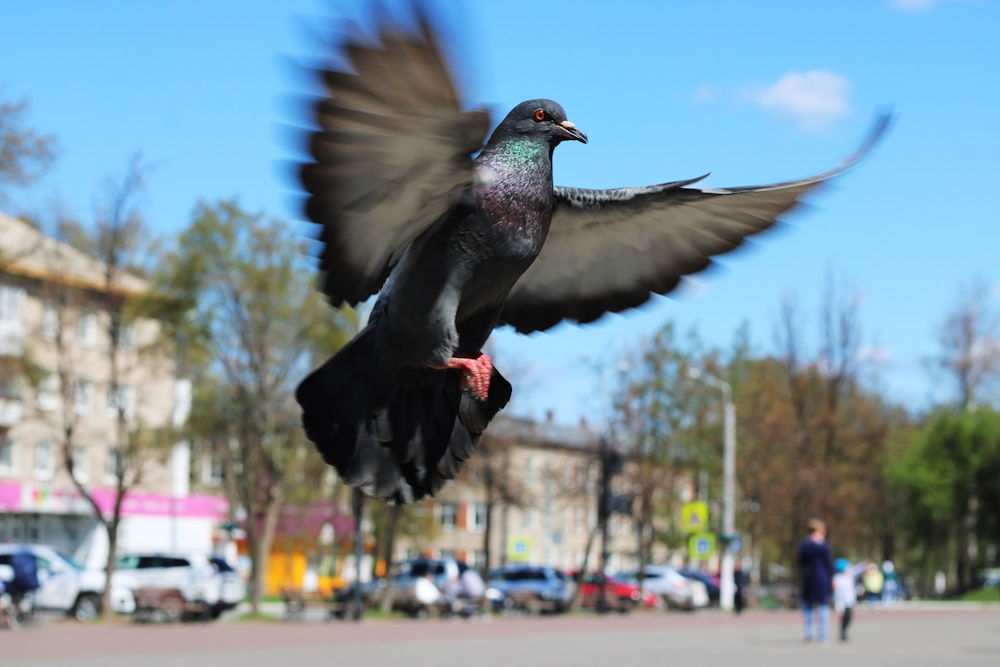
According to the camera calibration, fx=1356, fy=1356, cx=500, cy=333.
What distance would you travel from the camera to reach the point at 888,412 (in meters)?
83.4

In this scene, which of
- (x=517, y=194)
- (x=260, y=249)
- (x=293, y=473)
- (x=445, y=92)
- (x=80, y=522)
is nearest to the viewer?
(x=445, y=92)

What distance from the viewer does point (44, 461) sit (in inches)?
2248

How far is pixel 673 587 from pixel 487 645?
104 feet

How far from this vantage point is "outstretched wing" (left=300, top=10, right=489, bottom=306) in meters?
2.22

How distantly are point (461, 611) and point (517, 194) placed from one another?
122 feet

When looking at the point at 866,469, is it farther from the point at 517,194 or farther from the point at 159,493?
the point at 517,194

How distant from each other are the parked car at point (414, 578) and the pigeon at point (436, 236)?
3756 centimetres

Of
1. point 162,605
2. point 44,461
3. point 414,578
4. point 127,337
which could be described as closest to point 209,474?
point 44,461

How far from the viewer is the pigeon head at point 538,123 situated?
273cm

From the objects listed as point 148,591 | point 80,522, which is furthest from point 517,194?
point 80,522

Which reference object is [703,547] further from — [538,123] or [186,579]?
[538,123]

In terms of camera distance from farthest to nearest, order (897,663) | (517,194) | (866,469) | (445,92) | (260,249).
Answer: (866,469) → (260,249) → (897,663) → (517,194) → (445,92)

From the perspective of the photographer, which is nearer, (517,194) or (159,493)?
(517,194)

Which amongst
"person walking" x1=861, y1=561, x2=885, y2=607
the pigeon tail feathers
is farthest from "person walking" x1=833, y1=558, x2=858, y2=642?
"person walking" x1=861, y1=561, x2=885, y2=607
